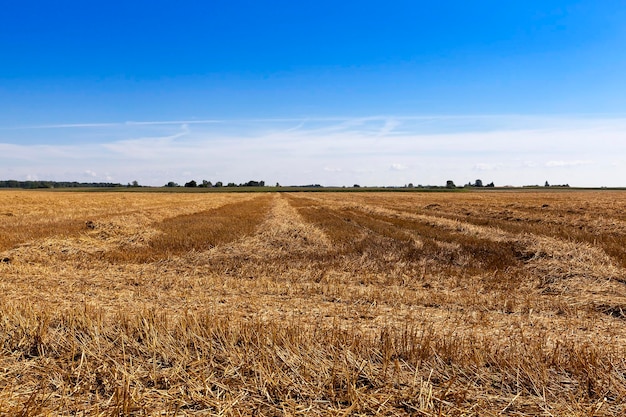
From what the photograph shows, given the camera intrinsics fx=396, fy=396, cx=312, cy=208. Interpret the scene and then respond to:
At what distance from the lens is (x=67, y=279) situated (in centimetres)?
975

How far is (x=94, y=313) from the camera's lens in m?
6.24

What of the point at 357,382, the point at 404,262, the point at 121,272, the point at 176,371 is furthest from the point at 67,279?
the point at 404,262

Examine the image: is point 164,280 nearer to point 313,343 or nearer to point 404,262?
point 313,343

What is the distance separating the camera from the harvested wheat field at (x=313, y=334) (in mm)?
3793

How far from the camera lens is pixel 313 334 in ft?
17.7

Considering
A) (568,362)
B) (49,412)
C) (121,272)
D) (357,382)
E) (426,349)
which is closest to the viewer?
(49,412)

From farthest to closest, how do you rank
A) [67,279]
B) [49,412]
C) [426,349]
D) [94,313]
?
[67,279], [94,313], [426,349], [49,412]

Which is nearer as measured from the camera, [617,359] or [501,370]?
[501,370]

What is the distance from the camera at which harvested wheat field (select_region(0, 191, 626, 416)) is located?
379 cm

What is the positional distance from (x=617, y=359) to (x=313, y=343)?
3.58 meters

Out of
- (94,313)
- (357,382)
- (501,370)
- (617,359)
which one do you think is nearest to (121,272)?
(94,313)

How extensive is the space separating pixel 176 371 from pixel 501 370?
3506mm

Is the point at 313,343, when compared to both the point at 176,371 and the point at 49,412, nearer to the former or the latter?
the point at 176,371

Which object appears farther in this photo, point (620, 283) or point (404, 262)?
point (404, 262)
